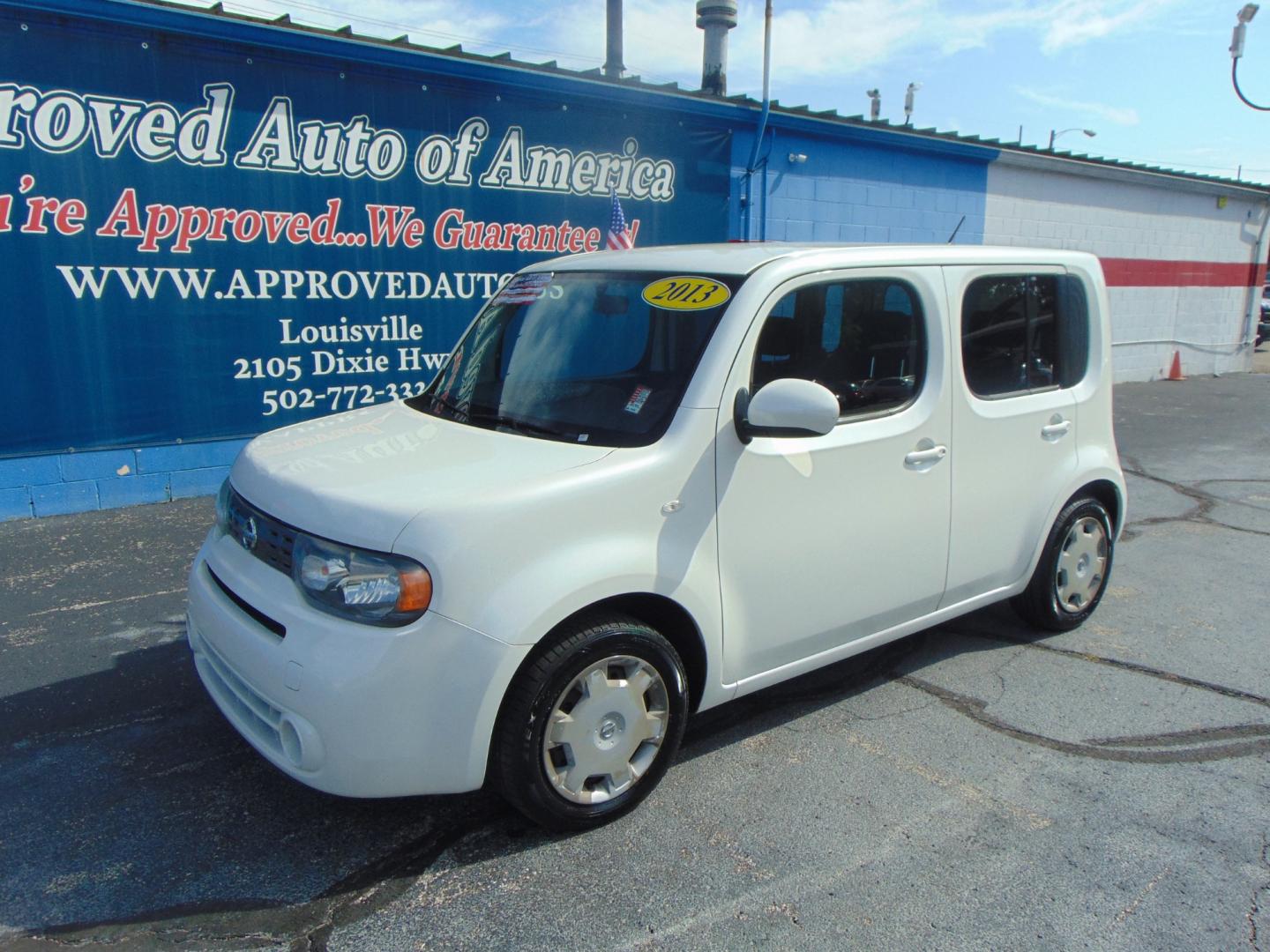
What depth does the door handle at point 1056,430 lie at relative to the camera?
13.9ft

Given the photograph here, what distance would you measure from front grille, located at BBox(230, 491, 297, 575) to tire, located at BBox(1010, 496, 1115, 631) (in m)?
3.38

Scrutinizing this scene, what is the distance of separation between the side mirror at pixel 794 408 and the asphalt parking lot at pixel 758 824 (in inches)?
50.6

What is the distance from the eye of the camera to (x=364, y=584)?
2.58 m

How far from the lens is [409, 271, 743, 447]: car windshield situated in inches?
124

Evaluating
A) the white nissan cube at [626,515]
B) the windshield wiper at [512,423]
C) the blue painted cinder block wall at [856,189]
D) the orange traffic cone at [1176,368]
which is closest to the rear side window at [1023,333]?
the white nissan cube at [626,515]

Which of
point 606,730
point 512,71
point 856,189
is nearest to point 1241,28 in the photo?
point 856,189

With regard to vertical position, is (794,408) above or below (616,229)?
below

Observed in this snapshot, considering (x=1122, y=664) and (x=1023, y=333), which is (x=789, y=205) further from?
(x=1122, y=664)

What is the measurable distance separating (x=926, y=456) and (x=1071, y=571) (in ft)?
4.90

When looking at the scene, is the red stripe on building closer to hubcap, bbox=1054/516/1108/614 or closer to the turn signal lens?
hubcap, bbox=1054/516/1108/614

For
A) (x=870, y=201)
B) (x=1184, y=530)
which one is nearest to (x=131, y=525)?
(x=1184, y=530)

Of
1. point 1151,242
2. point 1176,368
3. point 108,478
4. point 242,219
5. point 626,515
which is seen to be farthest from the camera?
point 1176,368

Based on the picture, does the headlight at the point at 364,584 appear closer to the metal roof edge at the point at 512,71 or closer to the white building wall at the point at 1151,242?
the metal roof edge at the point at 512,71

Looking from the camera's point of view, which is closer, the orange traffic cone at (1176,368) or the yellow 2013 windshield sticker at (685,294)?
the yellow 2013 windshield sticker at (685,294)
